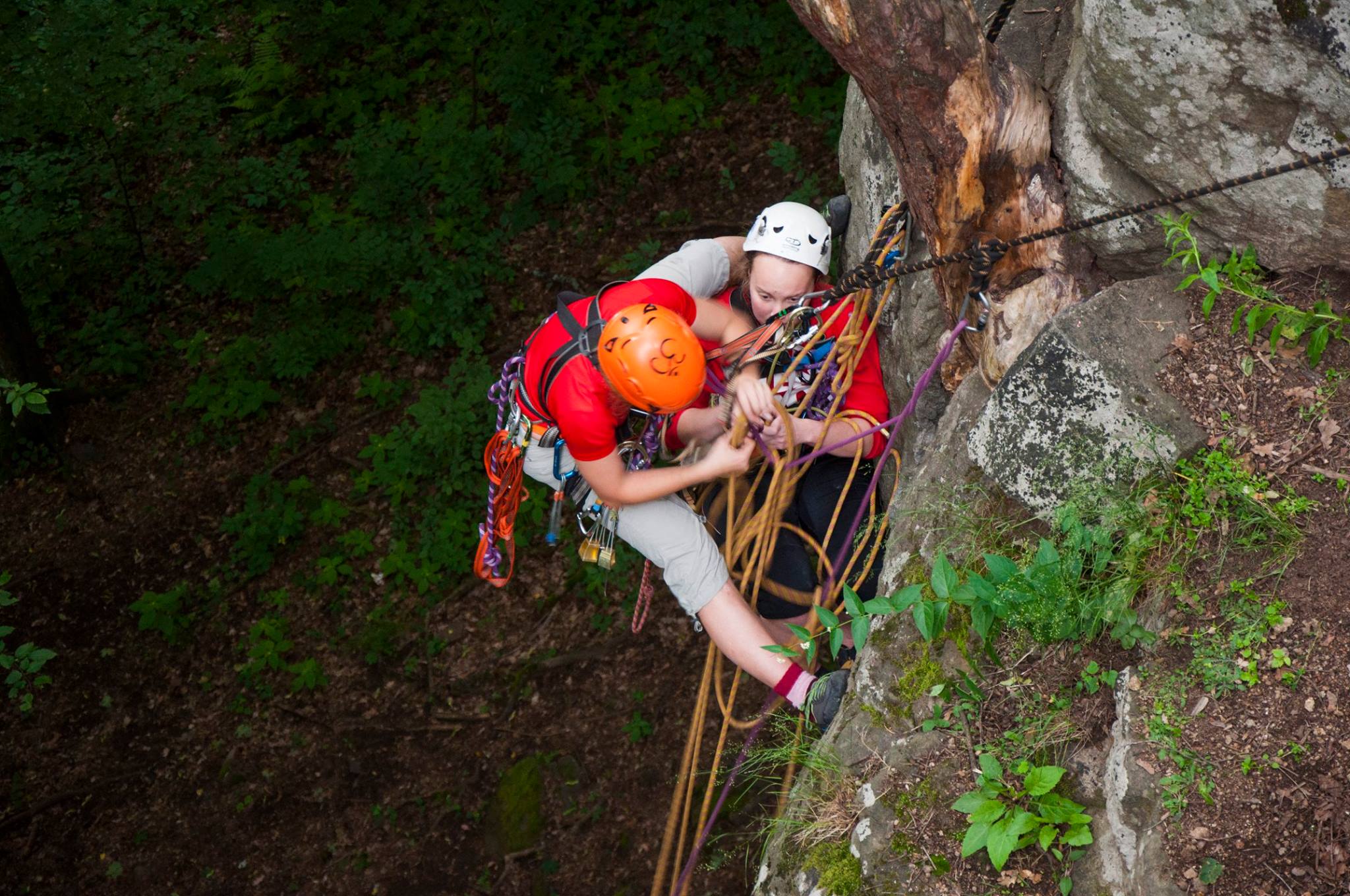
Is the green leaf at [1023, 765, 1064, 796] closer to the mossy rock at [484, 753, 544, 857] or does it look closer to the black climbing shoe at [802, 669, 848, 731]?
the black climbing shoe at [802, 669, 848, 731]

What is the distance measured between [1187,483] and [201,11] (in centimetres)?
859

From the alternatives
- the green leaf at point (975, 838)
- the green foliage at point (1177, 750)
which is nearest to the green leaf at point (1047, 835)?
the green leaf at point (975, 838)

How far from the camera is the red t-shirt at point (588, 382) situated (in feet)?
10.6

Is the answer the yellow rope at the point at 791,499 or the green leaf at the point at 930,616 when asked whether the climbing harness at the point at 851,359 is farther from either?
the green leaf at the point at 930,616

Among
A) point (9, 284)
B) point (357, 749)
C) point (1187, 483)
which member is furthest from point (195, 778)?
point (1187, 483)

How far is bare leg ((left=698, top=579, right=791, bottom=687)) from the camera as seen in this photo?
356 cm

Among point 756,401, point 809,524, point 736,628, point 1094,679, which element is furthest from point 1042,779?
point 809,524

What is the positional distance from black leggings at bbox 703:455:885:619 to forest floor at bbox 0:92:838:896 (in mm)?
1229

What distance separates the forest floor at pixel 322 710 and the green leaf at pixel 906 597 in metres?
2.46

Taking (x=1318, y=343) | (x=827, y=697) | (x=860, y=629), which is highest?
(x=1318, y=343)

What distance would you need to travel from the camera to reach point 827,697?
10.4ft

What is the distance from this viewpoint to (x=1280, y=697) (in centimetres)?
212

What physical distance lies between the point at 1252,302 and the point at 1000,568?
92 centimetres

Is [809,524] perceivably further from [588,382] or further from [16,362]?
[16,362]
